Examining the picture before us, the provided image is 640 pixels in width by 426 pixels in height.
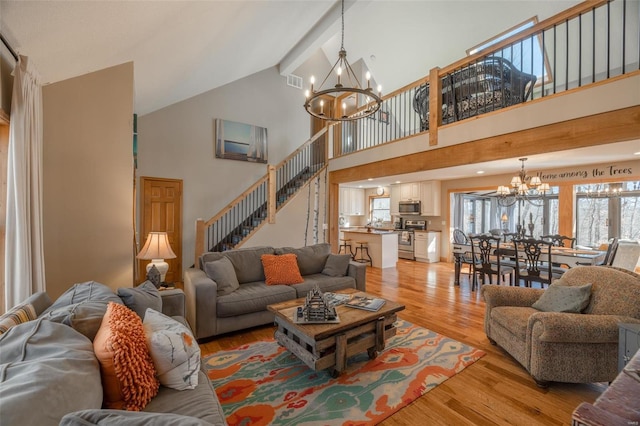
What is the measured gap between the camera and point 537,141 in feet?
10.7

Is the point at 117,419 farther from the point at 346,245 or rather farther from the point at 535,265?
the point at 346,245

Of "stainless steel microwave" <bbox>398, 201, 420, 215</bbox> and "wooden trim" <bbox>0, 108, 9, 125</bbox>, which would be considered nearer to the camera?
"wooden trim" <bbox>0, 108, 9, 125</bbox>

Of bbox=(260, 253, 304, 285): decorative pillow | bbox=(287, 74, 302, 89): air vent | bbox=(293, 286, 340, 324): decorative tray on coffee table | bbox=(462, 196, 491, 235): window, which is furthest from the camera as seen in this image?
bbox=(462, 196, 491, 235): window

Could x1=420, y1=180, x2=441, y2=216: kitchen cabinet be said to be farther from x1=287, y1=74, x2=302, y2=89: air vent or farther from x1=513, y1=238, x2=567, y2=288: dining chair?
x1=287, y1=74, x2=302, y2=89: air vent

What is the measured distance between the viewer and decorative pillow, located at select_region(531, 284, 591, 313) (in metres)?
2.28

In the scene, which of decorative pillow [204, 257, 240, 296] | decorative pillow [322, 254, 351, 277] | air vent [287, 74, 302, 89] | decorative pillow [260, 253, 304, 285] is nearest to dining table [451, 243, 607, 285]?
decorative pillow [322, 254, 351, 277]

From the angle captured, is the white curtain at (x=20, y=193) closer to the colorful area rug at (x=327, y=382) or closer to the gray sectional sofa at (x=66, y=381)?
the gray sectional sofa at (x=66, y=381)

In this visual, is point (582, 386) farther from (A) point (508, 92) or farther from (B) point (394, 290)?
(A) point (508, 92)

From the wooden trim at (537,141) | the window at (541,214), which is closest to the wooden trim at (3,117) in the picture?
the wooden trim at (537,141)

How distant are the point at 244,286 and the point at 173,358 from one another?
2020 millimetres

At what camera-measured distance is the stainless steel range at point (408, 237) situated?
805 cm

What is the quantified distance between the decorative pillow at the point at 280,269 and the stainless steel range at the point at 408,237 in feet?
17.2

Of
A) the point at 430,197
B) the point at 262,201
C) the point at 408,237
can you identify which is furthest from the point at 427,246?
the point at 262,201

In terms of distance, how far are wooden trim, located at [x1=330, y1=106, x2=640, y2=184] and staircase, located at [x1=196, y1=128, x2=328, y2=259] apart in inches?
92.6
